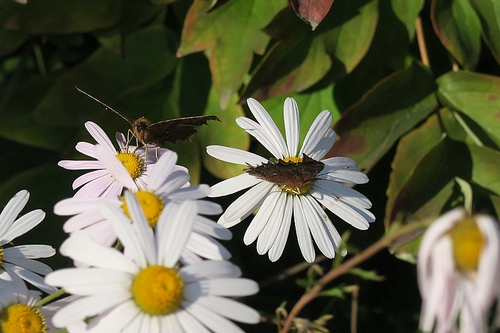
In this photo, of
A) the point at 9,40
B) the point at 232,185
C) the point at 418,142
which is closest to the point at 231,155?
the point at 232,185

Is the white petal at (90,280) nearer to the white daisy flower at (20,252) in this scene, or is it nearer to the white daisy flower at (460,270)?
the white daisy flower at (20,252)

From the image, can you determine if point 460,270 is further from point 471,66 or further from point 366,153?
point 471,66

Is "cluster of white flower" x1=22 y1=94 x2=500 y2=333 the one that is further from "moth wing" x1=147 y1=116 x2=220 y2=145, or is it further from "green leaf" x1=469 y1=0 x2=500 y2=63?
"green leaf" x1=469 y1=0 x2=500 y2=63

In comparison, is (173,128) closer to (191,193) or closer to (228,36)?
(191,193)

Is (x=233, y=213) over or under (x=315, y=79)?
under

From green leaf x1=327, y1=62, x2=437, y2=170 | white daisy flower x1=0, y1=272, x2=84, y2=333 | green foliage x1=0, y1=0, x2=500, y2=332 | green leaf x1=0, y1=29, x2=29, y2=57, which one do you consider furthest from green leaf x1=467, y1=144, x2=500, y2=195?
green leaf x1=0, y1=29, x2=29, y2=57

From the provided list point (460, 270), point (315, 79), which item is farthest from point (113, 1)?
point (460, 270)
